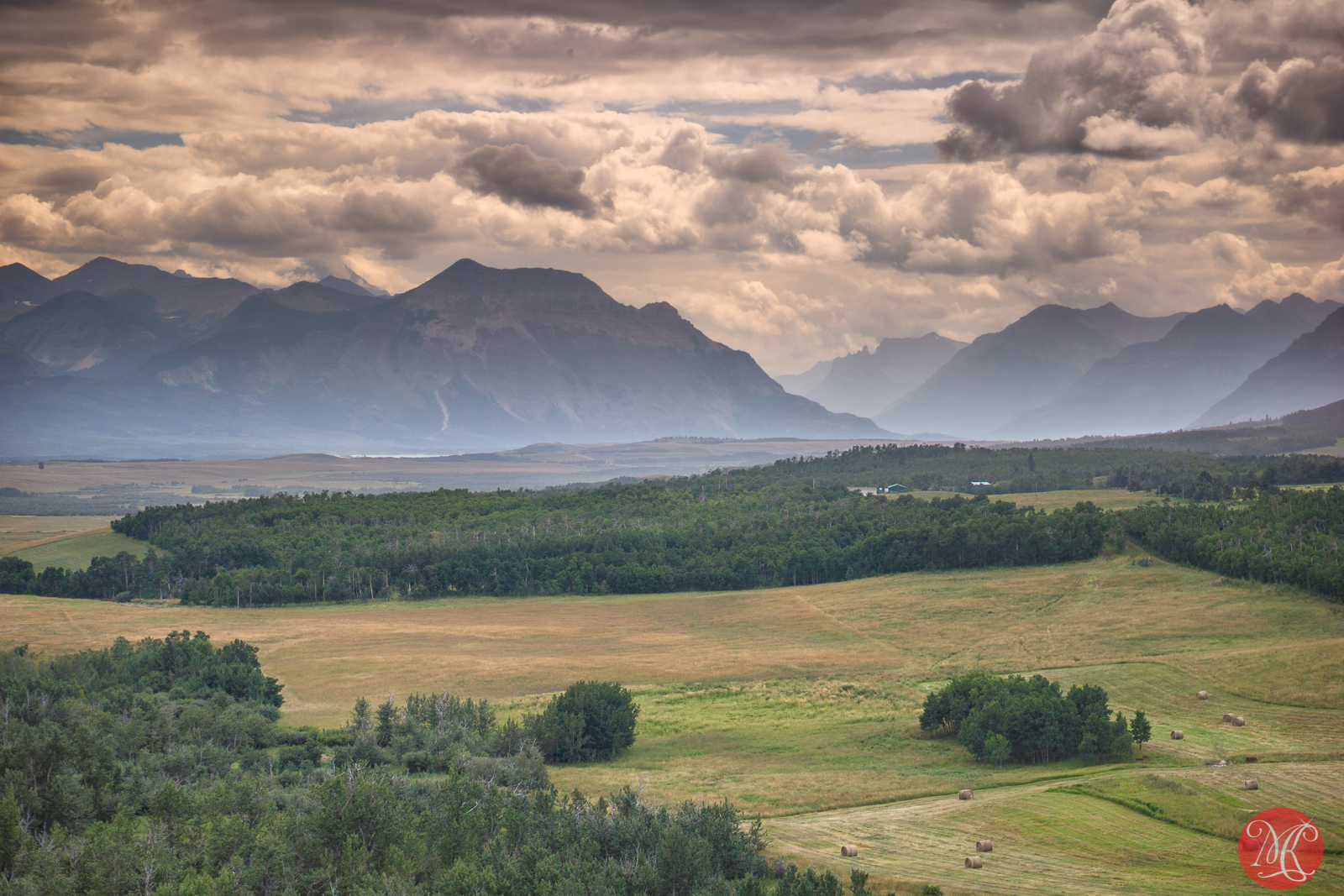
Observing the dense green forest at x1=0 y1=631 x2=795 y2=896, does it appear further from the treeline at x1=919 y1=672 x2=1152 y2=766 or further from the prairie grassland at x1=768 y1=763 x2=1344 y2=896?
the treeline at x1=919 y1=672 x2=1152 y2=766

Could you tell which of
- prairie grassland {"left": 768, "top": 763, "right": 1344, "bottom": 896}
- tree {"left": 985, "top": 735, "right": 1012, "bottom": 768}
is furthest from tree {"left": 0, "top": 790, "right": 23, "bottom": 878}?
tree {"left": 985, "top": 735, "right": 1012, "bottom": 768}

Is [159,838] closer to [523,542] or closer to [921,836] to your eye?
[921,836]

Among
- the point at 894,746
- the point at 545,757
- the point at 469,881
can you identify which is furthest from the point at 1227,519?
the point at 469,881

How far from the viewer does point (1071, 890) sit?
1935 inches

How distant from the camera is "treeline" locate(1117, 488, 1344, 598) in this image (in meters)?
128

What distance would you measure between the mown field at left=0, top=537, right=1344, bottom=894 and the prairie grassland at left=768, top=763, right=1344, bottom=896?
0.64 feet

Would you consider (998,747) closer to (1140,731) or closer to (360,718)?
(1140,731)

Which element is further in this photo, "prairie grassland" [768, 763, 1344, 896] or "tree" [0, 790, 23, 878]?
"prairie grassland" [768, 763, 1344, 896]

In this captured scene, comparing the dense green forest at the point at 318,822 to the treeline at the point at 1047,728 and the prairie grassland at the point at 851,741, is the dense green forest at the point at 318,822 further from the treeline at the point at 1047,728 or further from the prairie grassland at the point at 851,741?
the treeline at the point at 1047,728

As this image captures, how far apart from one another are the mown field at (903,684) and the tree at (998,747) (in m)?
1.63

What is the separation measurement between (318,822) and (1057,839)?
136 feet

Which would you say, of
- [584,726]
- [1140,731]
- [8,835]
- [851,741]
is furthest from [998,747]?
[8,835]

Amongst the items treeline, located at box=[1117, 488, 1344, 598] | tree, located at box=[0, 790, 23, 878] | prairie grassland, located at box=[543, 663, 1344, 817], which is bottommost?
prairie grassland, located at box=[543, 663, 1344, 817]

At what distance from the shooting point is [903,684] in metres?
109
